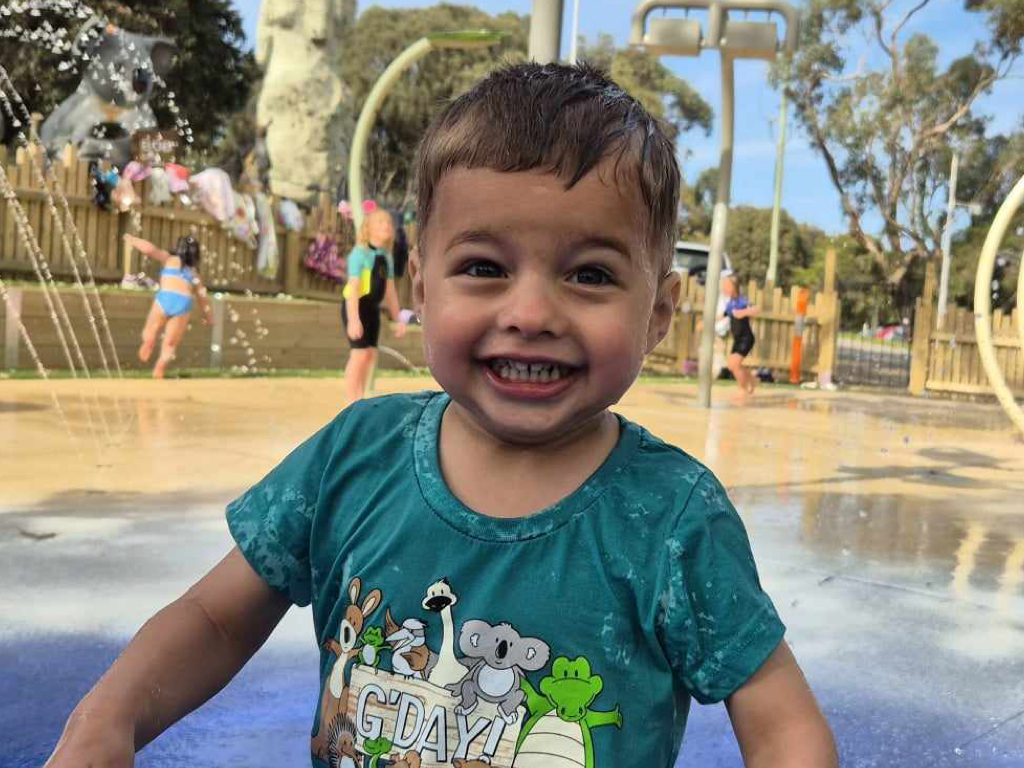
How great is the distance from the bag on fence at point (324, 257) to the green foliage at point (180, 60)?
11.9 metres

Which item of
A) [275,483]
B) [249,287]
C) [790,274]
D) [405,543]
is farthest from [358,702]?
[790,274]

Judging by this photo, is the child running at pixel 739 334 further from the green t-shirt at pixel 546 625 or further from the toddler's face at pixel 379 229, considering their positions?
the green t-shirt at pixel 546 625

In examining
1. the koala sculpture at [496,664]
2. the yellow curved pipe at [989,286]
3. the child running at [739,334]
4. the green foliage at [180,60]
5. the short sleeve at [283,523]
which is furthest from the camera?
the green foliage at [180,60]

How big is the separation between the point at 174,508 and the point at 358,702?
121 inches

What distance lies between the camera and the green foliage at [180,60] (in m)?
25.3

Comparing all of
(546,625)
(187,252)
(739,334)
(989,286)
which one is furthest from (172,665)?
(739,334)

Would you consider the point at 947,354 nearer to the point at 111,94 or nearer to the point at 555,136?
the point at 111,94

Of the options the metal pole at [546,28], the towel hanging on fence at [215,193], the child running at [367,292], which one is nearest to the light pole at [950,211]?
the towel hanging on fence at [215,193]

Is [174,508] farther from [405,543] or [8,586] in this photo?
[405,543]

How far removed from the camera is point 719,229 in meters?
9.91

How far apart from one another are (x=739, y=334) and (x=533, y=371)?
12521 mm

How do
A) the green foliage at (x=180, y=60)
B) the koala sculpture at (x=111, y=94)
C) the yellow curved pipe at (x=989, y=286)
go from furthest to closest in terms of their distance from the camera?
1. the green foliage at (x=180, y=60)
2. the koala sculpture at (x=111, y=94)
3. the yellow curved pipe at (x=989, y=286)

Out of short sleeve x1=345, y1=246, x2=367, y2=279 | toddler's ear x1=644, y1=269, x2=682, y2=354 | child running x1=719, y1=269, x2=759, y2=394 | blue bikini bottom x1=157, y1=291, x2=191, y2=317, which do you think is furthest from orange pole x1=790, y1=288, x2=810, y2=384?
toddler's ear x1=644, y1=269, x2=682, y2=354

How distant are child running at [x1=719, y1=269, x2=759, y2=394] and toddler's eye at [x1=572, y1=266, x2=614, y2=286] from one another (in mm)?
Result: 11361
